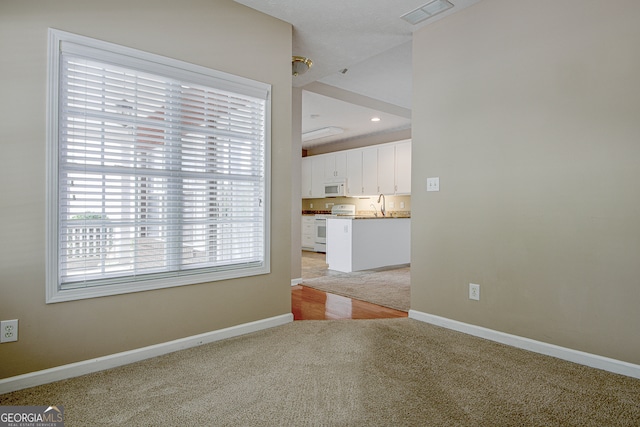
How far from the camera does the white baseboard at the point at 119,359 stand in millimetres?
1906

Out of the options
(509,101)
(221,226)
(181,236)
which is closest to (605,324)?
(509,101)

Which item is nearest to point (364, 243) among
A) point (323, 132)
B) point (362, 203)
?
point (362, 203)

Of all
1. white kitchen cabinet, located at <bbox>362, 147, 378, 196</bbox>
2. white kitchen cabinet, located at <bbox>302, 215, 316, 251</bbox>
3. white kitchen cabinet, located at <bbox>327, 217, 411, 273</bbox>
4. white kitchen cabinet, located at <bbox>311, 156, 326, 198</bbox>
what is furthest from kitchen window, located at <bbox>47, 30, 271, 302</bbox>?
white kitchen cabinet, located at <bbox>311, 156, 326, 198</bbox>

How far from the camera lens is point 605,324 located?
2180 millimetres

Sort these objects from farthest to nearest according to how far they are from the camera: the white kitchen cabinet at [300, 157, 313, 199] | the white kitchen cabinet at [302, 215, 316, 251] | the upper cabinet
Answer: the white kitchen cabinet at [300, 157, 313, 199] < the white kitchen cabinet at [302, 215, 316, 251] < the upper cabinet

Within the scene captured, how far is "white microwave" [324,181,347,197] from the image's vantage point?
311 inches

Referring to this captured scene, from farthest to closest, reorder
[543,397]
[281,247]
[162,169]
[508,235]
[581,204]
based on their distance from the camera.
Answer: [281,247], [508,235], [162,169], [581,204], [543,397]

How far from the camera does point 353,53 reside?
12.0ft

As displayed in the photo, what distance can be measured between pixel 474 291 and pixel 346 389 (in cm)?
145

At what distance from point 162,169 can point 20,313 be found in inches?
45.1

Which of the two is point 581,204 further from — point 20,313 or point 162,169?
point 20,313

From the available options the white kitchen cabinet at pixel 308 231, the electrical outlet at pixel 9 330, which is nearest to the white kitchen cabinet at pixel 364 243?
the white kitchen cabinet at pixel 308 231

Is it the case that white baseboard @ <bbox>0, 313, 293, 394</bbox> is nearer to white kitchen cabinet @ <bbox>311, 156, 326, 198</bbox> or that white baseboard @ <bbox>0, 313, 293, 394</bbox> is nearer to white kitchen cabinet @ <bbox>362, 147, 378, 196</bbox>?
white kitchen cabinet @ <bbox>362, 147, 378, 196</bbox>

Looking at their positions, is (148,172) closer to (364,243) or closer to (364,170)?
(364,243)
